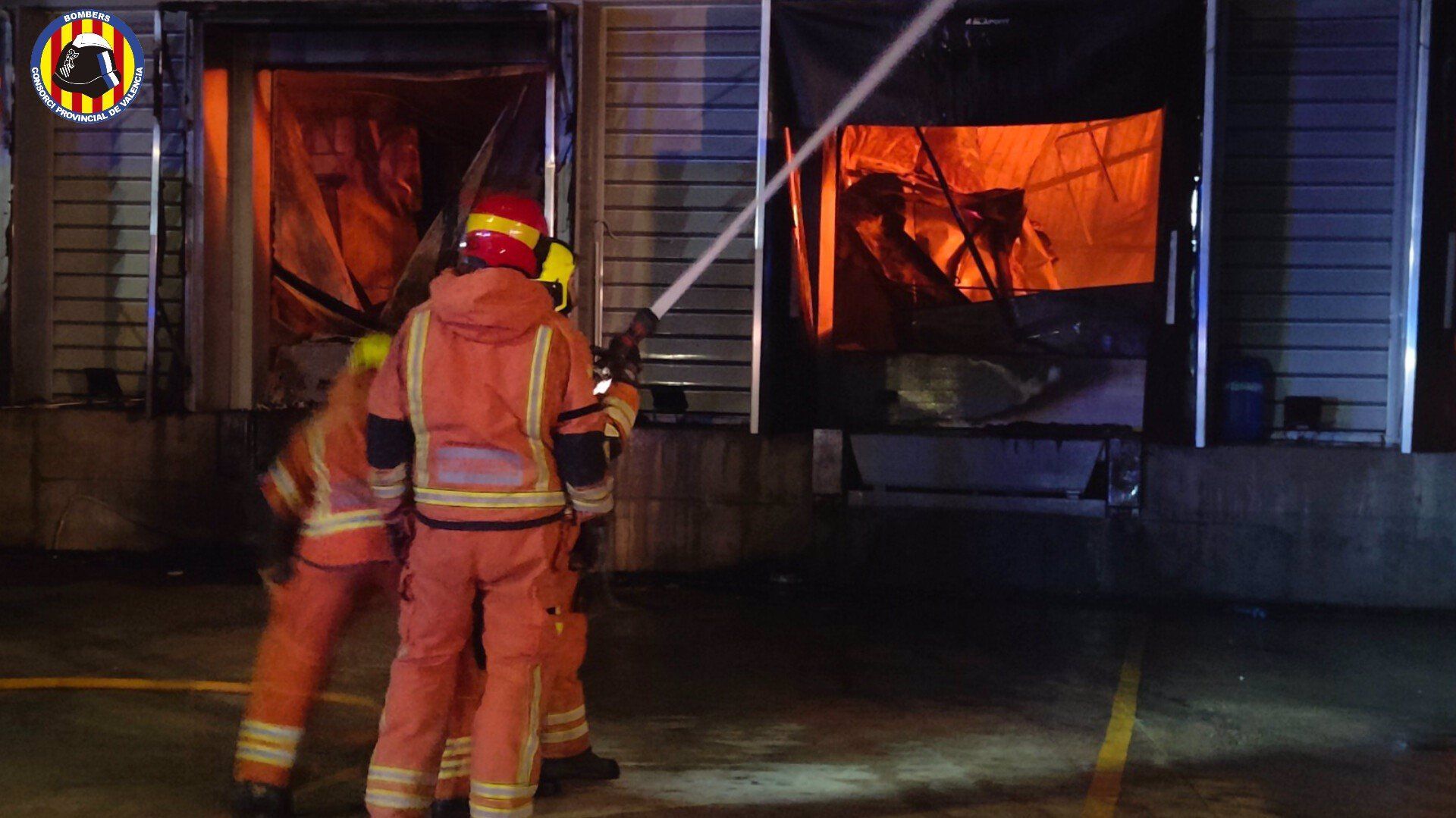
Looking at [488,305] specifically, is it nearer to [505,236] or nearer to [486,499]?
[505,236]

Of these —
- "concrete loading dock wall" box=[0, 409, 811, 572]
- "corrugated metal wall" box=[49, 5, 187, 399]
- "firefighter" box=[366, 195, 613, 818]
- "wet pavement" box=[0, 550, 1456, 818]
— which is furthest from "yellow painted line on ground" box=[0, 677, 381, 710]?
"corrugated metal wall" box=[49, 5, 187, 399]

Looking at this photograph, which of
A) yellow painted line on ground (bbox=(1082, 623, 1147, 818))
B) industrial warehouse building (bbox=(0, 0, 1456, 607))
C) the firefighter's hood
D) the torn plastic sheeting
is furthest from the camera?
the torn plastic sheeting

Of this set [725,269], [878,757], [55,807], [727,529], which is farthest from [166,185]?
[878,757]

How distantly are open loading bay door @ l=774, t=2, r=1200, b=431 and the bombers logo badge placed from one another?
473cm

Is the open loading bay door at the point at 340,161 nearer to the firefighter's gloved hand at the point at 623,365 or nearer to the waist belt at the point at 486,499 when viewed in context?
the firefighter's gloved hand at the point at 623,365

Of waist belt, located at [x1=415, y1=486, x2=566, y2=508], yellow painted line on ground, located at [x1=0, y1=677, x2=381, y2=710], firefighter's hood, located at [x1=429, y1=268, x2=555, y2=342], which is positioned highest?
firefighter's hood, located at [x1=429, y1=268, x2=555, y2=342]

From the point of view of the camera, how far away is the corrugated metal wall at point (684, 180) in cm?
942

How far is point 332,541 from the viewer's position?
4297mm

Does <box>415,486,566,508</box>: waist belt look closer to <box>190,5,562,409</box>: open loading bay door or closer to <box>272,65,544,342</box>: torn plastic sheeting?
<box>190,5,562,409</box>: open loading bay door

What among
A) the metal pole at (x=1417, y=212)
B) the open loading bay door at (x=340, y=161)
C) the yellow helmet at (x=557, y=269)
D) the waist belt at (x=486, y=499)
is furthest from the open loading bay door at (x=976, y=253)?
the waist belt at (x=486, y=499)

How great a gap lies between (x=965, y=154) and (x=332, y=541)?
21.4 ft

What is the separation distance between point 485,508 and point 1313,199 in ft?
22.9

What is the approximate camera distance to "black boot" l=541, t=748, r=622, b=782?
187 inches

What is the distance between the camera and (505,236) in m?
3.97
